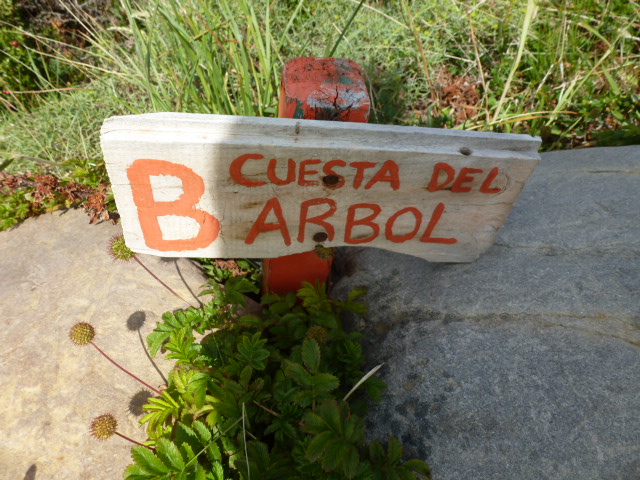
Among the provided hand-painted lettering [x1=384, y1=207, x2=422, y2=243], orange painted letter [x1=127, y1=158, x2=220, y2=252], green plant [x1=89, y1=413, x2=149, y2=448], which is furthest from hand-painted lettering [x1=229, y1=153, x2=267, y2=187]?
green plant [x1=89, y1=413, x2=149, y2=448]

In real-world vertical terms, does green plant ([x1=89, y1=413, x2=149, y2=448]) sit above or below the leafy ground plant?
below

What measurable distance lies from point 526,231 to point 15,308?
2.40 metres

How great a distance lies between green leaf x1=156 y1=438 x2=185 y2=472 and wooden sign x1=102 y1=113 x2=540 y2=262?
0.65 metres

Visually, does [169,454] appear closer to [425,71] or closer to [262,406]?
[262,406]

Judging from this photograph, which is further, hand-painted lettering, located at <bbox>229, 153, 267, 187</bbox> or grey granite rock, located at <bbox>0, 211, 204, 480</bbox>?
grey granite rock, located at <bbox>0, 211, 204, 480</bbox>

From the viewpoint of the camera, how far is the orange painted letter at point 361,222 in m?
1.45

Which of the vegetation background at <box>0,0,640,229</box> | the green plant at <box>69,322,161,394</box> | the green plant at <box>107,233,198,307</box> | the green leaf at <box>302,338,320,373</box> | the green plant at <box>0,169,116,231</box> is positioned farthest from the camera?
the vegetation background at <box>0,0,640,229</box>

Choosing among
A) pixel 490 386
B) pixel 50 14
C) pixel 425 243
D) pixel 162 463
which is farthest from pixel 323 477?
pixel 50 14

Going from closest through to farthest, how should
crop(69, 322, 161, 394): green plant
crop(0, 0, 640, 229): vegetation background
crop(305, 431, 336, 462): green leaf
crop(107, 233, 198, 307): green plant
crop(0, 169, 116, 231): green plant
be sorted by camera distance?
1. crop(305, 431, 336, 462): green leaf
2. crop(69, 322, 161, 394): green plant
3. crop(107, 233, 198, 307): green plant
4. crop(0, 169, 116, 231): green plant
5. crop(0, 0, 640, 229): vegetation background

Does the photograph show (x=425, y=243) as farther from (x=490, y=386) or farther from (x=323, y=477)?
(x=323, y=477)

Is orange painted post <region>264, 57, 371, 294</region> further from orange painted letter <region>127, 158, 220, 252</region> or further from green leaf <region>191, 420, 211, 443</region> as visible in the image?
green leaf <region>191, 420, 211, 443</region>

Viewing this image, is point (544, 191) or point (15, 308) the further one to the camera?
point (544, 191)

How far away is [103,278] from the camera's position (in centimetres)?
187

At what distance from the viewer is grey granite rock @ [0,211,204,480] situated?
150 cm
